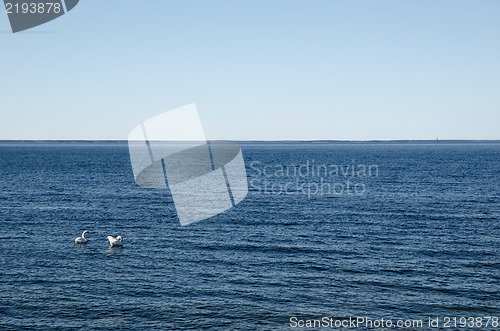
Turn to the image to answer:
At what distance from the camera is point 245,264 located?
37500mm

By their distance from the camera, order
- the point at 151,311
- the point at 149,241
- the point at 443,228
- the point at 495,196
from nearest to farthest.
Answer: the point at 151,311
the point at 149,241
the point at 443,228
the point at 495,196

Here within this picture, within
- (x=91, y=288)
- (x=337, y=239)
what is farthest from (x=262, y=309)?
(x=337, y=239)

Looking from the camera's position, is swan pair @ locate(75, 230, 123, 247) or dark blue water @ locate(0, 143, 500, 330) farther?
swan pair @ locate(75, 230, 123, 247)

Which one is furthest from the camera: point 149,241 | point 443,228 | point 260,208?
point 260,208

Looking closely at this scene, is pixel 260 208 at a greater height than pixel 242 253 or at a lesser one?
lesser

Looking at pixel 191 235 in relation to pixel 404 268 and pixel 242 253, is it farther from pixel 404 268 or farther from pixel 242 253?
pixel 404 268

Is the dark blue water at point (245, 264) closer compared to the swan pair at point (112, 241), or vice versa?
the dark blue water at point (245, 264)

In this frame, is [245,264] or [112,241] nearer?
[245,264]

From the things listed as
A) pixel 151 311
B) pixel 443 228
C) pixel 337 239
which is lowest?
pixel 443 228

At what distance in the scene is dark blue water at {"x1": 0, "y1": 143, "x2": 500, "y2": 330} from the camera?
92.6 feet

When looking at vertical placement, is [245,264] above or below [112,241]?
below

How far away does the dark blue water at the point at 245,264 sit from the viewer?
28.2 m

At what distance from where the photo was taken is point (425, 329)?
1024 inches

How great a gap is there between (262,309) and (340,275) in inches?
339
